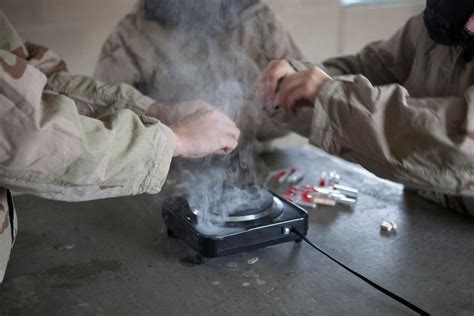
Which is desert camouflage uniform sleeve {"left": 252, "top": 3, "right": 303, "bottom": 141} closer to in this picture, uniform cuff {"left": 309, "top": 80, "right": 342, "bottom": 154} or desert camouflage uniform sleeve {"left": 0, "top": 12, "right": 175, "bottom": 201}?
uniform cuff {"left": 309, "top": 80, "right": 342, "bottom": 154}

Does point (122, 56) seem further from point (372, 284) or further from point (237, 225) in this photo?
point (372, 284)

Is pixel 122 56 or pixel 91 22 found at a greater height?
pixel 91 22

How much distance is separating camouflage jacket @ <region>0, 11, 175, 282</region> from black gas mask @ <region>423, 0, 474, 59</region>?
70cm

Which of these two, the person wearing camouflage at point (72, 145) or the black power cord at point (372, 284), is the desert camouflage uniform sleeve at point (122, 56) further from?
the black power cord at point (372, 284)

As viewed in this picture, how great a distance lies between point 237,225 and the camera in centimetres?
109

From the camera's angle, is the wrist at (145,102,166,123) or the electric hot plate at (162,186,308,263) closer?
the electric hot plate at (162,186,308,263)

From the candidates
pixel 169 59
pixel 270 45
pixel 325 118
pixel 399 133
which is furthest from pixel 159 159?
pixel 270 45

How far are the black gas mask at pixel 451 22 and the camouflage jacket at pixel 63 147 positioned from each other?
700 mm

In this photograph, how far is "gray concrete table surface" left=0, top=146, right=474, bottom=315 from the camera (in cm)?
93

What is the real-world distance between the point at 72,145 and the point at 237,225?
0.42 metres

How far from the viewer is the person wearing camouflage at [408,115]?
1004 mm

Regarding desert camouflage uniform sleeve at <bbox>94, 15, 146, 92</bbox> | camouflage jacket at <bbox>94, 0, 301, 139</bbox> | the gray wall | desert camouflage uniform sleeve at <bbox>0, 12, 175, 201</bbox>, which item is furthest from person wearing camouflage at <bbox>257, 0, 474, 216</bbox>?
the gray wall

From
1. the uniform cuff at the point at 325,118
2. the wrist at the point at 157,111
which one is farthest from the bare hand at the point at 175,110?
the uniform cuff at the point at 325,118

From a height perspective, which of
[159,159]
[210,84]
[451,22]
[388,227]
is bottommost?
[388,227]
